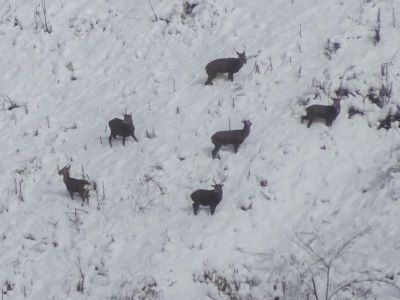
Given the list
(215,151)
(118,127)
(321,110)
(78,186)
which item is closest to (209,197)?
(215,151)

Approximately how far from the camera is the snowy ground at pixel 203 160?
8.04 metres

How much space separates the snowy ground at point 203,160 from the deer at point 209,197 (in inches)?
8.6

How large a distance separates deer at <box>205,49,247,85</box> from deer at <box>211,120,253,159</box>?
1.76 metres

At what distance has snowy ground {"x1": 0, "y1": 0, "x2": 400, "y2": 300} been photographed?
804 centimetres

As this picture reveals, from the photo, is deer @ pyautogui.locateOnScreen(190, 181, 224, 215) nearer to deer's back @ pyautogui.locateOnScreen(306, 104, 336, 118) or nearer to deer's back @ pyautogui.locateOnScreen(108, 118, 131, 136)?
deer's back @ pyautogui.locateOnScreen(306, 104, 336, 118)

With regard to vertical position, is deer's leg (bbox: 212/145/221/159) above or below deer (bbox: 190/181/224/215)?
above

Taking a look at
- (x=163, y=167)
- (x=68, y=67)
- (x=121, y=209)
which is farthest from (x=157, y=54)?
(x=121, y=209)

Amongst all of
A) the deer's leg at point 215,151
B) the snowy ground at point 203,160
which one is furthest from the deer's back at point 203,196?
the deer's leg at point 215,151

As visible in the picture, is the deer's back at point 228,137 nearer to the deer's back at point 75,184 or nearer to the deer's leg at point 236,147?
the deer's leg at point 236,147

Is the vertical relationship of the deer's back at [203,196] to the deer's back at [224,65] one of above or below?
below

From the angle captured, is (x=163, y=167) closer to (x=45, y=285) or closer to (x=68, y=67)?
(x=45, y=285)

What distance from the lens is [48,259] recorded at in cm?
883

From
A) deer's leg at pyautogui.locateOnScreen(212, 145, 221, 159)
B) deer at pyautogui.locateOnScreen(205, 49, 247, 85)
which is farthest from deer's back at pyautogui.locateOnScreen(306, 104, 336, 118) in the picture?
deer at pyautogui.locateOnScreen(205, 49, 247, 85)

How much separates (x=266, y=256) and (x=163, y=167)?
248 cm
